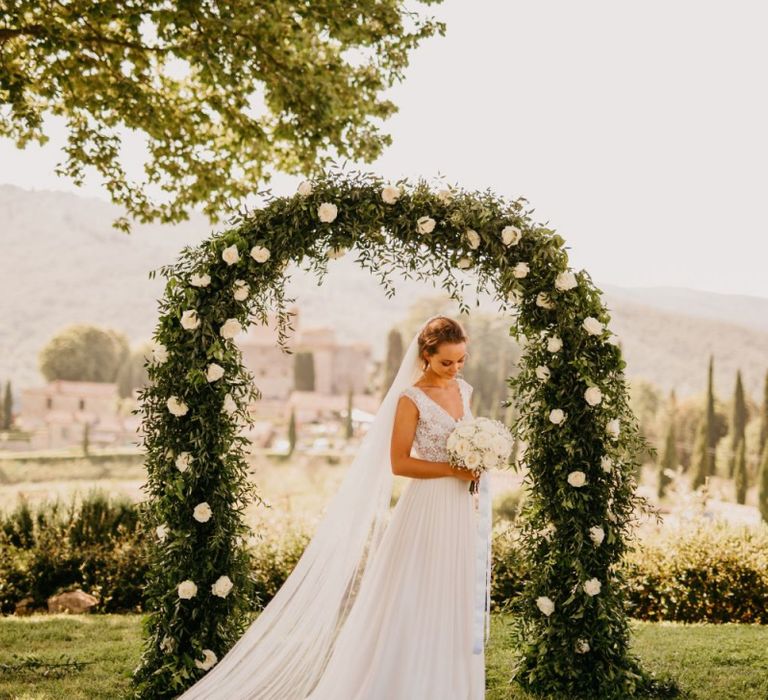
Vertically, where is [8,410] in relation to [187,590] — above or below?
above

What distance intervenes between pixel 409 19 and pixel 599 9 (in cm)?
2017

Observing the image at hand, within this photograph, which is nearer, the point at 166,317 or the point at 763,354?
the point at 166,317

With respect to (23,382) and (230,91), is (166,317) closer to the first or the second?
(230,91)

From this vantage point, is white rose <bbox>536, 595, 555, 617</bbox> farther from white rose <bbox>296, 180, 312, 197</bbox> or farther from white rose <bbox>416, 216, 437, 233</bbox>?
white rose <bbox>296, 180, 312, 197</bbox>

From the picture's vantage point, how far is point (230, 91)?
36.5 feet

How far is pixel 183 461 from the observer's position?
18.0ft

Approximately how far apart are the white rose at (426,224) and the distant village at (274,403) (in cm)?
2496

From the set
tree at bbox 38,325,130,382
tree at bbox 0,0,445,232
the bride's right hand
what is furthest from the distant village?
the bride's right hand

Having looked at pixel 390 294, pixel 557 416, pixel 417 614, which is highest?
pixel 390 294

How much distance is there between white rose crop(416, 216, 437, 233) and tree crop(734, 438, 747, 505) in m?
19.7

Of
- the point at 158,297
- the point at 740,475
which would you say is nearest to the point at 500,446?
the point at 740,475

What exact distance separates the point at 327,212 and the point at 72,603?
609 centimetres

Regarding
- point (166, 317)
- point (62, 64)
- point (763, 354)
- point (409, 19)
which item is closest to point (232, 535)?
point (166, 317)

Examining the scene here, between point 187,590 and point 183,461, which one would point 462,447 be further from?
point 187,590
